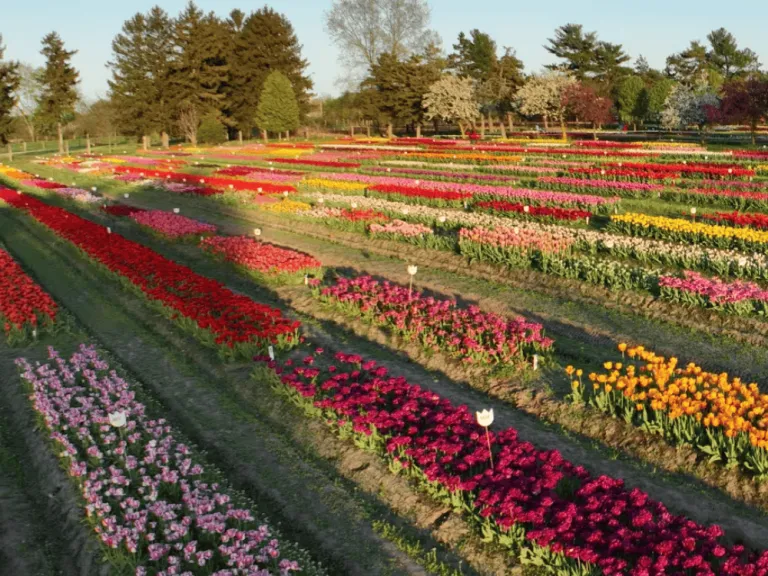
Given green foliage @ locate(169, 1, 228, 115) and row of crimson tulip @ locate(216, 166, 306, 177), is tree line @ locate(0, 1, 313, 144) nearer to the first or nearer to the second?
green foliage @ locate(169, 1, 228, 115)

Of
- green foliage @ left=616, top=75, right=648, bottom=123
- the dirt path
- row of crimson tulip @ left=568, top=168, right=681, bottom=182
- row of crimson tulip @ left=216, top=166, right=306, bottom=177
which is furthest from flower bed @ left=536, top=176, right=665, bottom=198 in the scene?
green foliage @ left=616, top=75, right=648, bottom=123

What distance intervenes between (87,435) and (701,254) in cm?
1188

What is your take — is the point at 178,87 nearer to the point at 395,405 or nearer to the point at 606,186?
the point at 606,186

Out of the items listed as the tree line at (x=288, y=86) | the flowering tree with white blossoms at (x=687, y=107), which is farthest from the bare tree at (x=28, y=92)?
the flowering tree with white blossoms at (x=687, y=107)

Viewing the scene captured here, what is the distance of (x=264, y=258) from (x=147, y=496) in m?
9.05

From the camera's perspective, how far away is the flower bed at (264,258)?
1442 centimetres

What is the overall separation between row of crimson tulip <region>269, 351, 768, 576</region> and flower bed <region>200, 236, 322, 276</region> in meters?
6.23

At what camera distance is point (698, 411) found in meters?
7.07

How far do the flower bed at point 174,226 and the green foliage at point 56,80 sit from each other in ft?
167

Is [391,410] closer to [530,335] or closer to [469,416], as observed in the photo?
[469,416]

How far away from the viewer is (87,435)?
23.8ft

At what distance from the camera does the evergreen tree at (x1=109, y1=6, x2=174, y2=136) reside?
216ft

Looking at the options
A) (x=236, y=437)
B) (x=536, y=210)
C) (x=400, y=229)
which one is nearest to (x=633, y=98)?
(x=536, y=210)

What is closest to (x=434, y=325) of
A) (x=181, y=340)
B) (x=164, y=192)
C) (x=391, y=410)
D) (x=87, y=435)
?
(x=391, y=410)
